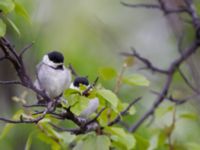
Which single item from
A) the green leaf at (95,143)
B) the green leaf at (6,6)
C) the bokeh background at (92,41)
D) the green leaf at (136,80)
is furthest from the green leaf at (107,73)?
the bokeh background at (92,41)

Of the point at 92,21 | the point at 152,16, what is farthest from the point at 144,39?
the point at 92,21

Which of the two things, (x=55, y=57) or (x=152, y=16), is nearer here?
(x=55, y=57)

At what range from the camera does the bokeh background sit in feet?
8.80

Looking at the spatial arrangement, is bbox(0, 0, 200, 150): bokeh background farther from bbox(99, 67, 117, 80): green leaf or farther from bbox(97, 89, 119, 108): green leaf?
bbox(97, 89, 119, 108): green leaf

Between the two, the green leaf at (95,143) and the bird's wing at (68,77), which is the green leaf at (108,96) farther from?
the bird's wing at (68,77)

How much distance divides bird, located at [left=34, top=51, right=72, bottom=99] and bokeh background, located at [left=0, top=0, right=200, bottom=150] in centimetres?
71

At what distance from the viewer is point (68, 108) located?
122 cm

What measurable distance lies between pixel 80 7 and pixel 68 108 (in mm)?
2210

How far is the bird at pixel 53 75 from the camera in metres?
1.47

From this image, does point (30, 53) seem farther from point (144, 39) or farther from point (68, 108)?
point (68, 108)

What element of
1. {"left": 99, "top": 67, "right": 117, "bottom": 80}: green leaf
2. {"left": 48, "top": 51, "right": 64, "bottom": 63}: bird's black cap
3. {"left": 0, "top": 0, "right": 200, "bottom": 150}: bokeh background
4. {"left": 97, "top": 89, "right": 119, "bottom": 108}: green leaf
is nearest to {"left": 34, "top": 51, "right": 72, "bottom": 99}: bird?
{"left": 48, "top": 51, "right": 64, "bottom": 63}: bird's black cap

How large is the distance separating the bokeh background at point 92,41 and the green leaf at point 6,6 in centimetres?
113

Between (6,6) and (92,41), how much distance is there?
2.04 metres

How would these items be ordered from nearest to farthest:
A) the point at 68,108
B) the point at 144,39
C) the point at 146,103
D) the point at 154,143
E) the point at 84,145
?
1. the point at 68,108
2. the point at 84,145
3. the point at 154,143
4. the point at 146,103
5. the point at 144,39
